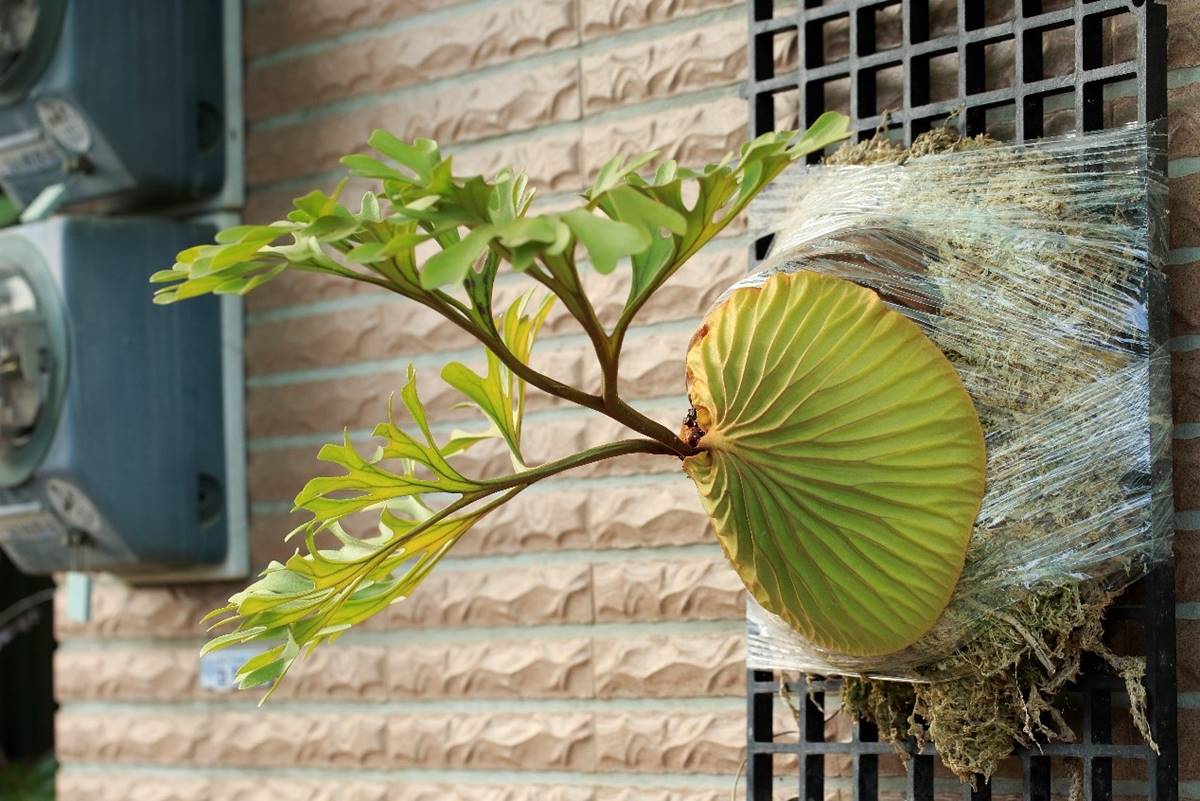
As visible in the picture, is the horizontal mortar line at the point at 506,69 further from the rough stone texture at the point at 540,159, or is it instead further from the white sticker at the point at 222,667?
the white sticker at the point at 222,667

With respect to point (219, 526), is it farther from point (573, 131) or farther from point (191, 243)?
point (573, 131)

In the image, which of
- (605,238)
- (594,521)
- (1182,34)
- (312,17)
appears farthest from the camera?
(312,17)

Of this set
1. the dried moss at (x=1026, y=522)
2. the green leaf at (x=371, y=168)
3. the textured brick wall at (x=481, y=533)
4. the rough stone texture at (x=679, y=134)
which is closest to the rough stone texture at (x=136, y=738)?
the textured brick wall at (x=481, y=533)

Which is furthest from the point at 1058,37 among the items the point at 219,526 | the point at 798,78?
the point at 219,526

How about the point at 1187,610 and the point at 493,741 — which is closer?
the point at 1187,610

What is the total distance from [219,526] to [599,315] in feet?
2.31

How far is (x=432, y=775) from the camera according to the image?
2.04 m

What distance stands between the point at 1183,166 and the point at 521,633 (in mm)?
983

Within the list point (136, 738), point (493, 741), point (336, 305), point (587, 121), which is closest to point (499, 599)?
point (493, 741)

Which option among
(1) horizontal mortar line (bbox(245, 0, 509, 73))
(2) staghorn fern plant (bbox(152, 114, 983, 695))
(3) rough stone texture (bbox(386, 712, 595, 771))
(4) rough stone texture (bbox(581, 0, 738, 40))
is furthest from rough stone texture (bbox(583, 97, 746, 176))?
(3) rough stone texture (bbox(386, 712, 595, 771))

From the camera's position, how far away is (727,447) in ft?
4.39

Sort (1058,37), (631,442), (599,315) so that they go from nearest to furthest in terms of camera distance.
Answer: (631,442), (1058,37), (599,315)

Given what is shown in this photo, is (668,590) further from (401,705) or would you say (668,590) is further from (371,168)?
(371,168)

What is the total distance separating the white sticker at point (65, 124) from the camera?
7.10 ft
